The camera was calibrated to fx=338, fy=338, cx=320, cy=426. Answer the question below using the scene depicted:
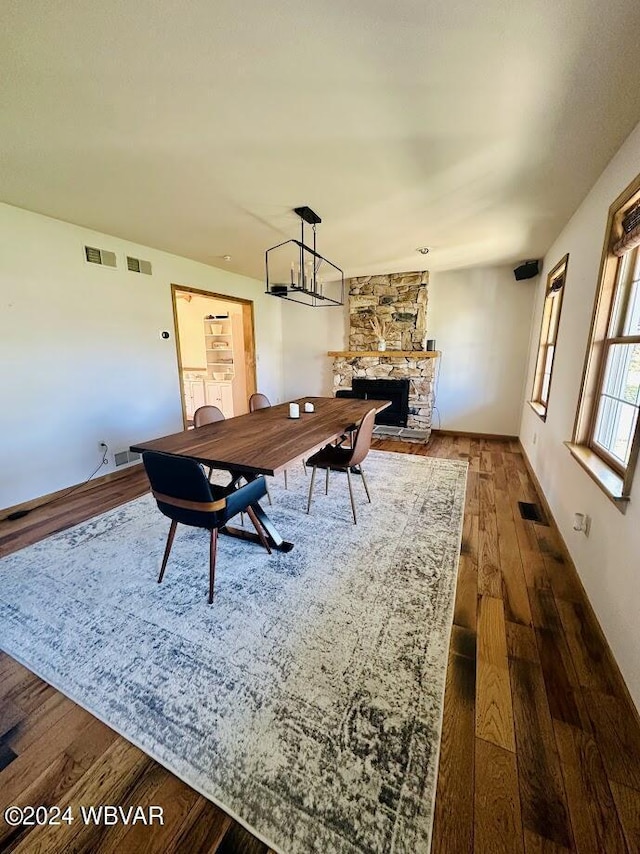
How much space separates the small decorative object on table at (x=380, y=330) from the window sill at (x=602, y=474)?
3.42 meters

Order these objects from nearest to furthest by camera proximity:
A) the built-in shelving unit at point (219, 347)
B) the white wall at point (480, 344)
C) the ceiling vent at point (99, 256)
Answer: the ceiling vent at point (99, 256), the white wall at point (480, 344), the built-in shelving unit at point (219, 347)

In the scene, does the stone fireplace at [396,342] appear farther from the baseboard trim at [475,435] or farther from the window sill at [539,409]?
the window sill at [539,409]

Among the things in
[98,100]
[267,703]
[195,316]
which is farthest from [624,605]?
[195,316]

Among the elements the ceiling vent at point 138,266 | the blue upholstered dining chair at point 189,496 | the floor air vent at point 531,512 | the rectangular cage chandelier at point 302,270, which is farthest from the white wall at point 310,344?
the blue upholstered dining chair at point 189,496

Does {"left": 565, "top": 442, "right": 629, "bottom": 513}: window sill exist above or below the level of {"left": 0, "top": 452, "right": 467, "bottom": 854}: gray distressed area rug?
above

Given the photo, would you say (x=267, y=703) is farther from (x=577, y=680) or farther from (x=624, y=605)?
(x=624, y=605)

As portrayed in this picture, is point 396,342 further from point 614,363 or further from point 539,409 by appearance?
point 614,363

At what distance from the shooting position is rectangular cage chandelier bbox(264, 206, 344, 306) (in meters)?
2.82

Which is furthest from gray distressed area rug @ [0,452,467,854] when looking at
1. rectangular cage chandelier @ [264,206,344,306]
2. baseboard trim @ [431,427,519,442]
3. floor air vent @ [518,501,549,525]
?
baseboard trim @ [431,427,519,442]

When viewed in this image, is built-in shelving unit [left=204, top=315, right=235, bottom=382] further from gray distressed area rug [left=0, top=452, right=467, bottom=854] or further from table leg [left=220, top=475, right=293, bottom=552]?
table leg [left=220, top=475, right=293, bottom=552]

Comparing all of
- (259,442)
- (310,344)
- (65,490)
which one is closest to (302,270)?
(259,442)

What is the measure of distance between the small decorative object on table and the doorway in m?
1.96

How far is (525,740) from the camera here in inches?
46.5

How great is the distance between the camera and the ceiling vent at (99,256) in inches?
124
